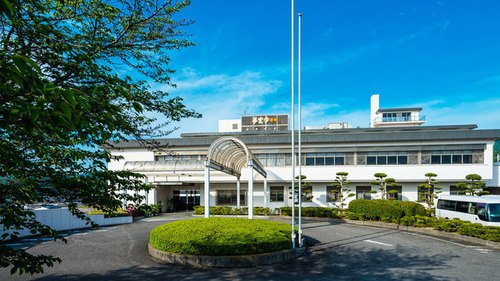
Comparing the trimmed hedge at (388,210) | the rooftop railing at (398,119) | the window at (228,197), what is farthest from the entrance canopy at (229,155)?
the rooftop railing at (398,119)

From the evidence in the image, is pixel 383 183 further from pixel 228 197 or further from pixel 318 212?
pixel 228 197

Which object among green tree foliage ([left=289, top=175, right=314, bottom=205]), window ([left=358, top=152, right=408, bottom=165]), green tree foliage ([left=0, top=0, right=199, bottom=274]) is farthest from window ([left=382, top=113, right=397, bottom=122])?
green tree foliage ([left=0, top=0, right=199, bottom=274])

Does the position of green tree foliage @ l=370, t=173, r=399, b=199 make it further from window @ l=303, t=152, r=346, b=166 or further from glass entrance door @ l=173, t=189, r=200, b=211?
glass entrance door @ l=173, t=189, r=200, b=211

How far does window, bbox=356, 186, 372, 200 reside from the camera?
89.9 feet

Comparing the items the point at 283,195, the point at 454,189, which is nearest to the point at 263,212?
the point at 283,195

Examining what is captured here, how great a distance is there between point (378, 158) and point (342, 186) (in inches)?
185

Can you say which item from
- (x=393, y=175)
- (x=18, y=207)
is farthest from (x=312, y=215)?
(x=18, y=207)

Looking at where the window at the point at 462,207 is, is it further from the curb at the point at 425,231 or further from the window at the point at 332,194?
the window at the point at 332,194

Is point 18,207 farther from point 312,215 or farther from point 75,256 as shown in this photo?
point 312,215

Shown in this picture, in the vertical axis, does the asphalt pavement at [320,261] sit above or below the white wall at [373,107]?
below

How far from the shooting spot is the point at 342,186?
86.2 ft

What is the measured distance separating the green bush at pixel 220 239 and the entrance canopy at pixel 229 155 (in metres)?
4.18

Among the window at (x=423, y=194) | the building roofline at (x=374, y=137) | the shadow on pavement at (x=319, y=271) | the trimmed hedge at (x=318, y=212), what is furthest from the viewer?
the building roofline at (x=374, y=137)

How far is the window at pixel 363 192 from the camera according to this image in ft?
89.9
